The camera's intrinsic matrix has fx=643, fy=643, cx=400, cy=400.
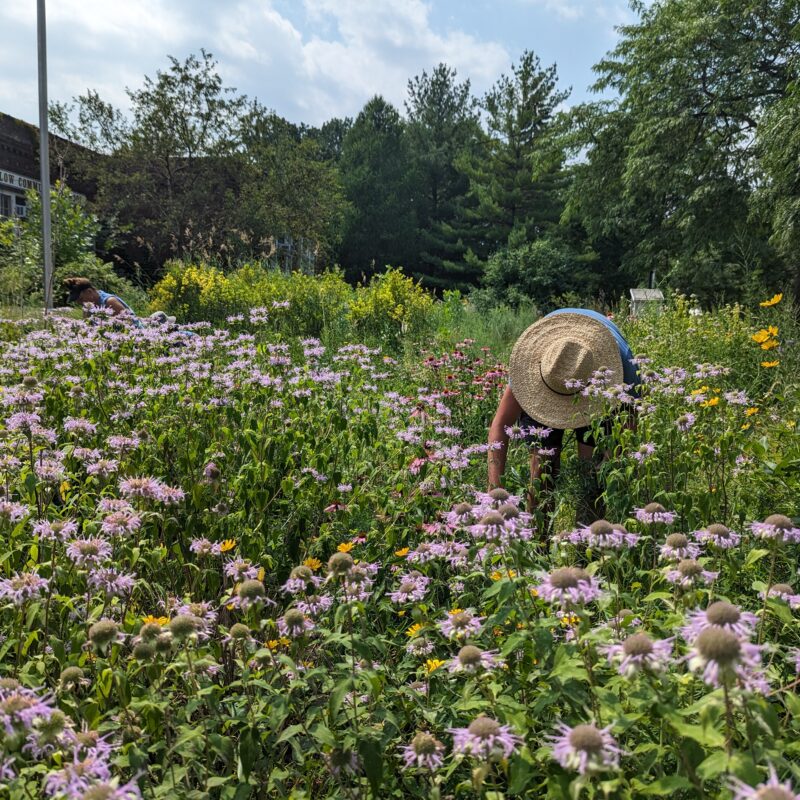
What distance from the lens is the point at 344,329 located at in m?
8.95

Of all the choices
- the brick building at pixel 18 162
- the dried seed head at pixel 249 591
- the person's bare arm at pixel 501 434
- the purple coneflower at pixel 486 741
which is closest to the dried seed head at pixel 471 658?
the purple coneflower at pixel 486 741

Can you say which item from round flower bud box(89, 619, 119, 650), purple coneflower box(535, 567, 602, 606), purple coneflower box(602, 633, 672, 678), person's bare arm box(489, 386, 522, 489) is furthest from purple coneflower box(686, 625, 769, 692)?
person's bare arm box(489, 386, 522, 489)

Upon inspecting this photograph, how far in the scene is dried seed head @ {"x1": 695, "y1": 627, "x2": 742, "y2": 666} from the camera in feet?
2.95

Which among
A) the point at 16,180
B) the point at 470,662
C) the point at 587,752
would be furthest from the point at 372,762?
the point at 16,180

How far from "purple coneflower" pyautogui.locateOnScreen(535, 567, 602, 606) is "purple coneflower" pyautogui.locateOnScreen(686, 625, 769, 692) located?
0.29 m

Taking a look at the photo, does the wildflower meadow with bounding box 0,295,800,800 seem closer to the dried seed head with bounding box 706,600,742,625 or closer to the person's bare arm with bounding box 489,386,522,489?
the dried seed head with bounding box 706,600,742,625

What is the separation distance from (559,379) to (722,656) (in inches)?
95.7

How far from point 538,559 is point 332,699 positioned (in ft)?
3.04

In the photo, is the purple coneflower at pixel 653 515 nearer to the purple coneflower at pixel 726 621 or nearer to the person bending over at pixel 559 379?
the purple coneflower at pixel 726 621

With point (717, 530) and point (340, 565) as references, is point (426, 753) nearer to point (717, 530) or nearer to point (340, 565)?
point (340, 565)

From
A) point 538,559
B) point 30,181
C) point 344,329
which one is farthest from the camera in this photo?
point 30,181

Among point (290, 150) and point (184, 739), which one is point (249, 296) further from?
point (290, 150)

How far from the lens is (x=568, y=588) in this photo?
1.23 meters

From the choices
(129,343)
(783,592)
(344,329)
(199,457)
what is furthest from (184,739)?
(344,329)
